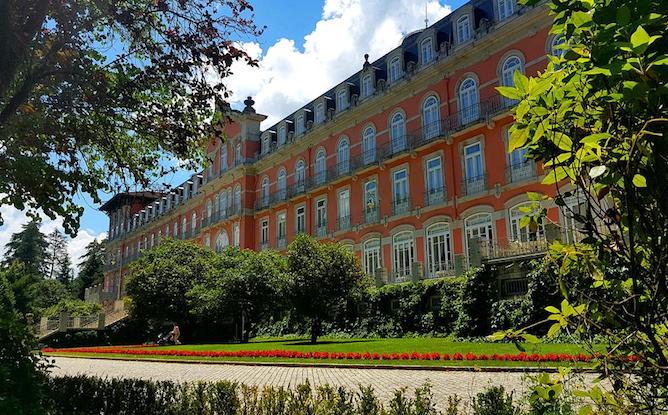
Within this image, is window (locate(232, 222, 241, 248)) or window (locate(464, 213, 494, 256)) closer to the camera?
window (locate(464, 213, 494, 256))

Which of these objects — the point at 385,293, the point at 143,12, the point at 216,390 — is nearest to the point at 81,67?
the point at 143,12

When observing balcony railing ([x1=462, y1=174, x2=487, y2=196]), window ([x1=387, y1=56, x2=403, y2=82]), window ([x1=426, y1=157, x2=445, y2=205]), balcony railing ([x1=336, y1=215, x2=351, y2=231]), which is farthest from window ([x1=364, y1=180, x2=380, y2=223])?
balcony railing ([x1=462, y1=174, x2=487, y2=196])

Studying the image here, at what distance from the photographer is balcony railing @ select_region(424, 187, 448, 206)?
86.0 feet

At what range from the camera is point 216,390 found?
630 centimetres

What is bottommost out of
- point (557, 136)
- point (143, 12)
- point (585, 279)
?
point (585, 279)

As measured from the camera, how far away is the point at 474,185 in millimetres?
24875

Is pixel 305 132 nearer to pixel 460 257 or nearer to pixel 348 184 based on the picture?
Result: pixel 348 184

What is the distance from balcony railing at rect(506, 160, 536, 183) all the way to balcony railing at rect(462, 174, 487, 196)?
4.19 feet

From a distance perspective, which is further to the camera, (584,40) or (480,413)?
(480,413)

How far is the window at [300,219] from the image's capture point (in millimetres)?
36750

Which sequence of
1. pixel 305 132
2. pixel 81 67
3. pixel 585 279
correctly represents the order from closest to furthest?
pixel 585 279, pixel 81 67, pixel 305 132

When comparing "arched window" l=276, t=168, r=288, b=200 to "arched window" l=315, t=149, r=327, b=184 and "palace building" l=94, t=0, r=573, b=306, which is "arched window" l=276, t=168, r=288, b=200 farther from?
"arched window" l=315, t=149, r=327, b=184

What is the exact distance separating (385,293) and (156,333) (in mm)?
16544

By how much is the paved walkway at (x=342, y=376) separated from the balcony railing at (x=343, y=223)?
16526mm
